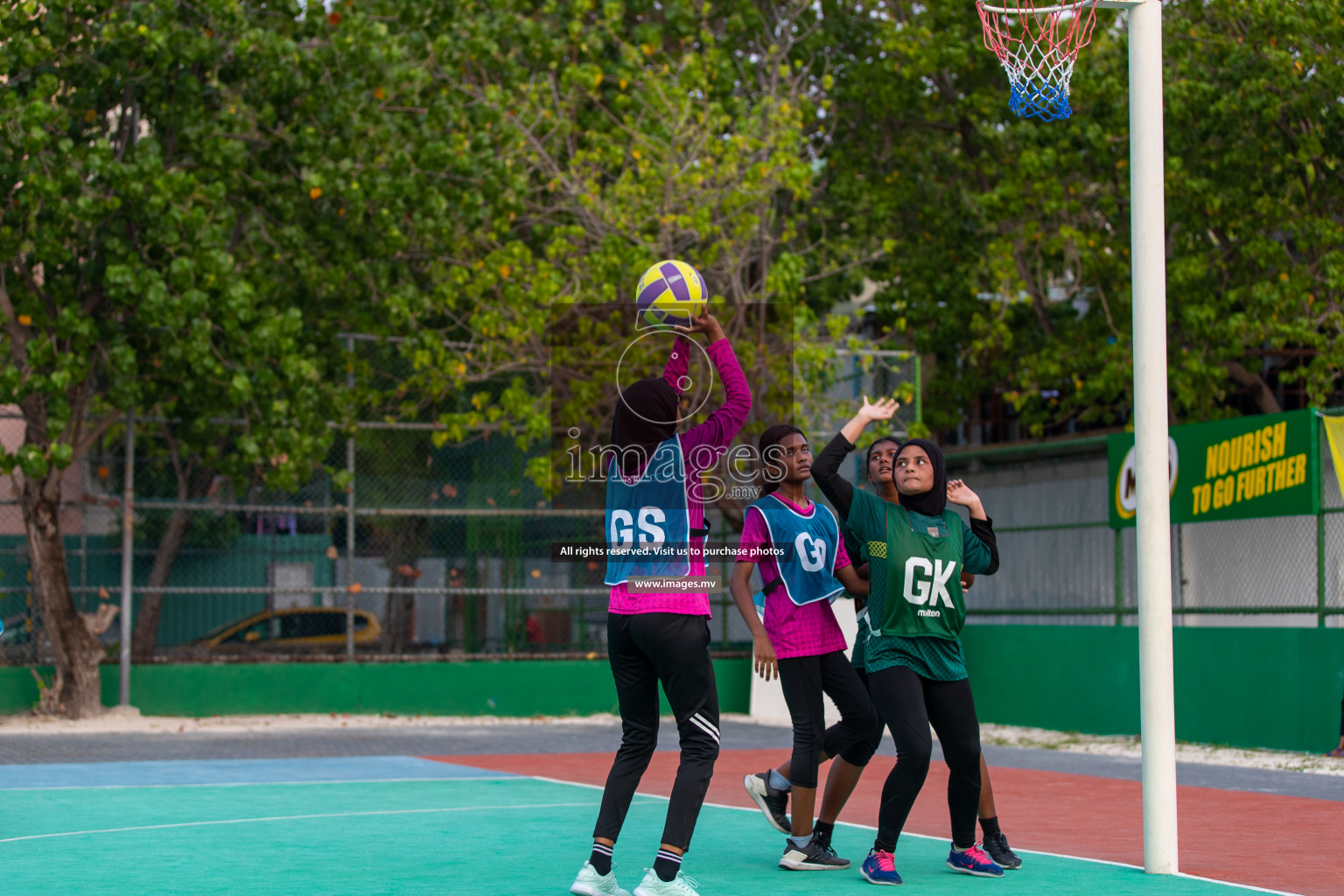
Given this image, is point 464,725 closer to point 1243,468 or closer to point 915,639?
point 1243,468

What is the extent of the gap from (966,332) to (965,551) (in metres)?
15.6

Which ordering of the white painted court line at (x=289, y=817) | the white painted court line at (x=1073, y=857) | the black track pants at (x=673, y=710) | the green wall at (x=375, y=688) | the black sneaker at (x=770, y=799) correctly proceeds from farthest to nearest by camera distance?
the green wall at (x=375, y=688) < the white painted court line at (x=289, y=817) < the black sneaker at (x=770, y=799) < the white painted court line at (x=1073, y=857) < the black track pants at (x=673, y=710)

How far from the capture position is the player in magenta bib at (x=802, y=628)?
23.3 ft

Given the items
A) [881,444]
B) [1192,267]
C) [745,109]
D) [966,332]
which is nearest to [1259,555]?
[1192,267]

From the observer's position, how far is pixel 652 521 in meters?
6.38

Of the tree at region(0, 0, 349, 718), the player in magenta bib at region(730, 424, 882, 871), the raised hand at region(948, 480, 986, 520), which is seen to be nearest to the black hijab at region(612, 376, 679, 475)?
the player in magenta bib at region(730, 424, 882, 871)

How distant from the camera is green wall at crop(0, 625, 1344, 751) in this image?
13148 millimetres

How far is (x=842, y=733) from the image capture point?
7211 mm

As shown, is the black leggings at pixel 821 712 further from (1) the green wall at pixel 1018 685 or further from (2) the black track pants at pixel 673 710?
(1) the green wall at pixel 1018 685

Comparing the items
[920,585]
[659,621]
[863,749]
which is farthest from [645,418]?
[863,749]

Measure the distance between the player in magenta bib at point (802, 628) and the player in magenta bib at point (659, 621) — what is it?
838mm

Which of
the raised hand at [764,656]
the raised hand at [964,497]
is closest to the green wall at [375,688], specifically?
the raised hand at [764,656]

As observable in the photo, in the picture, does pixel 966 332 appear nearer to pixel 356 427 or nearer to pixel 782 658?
pixel 356 427

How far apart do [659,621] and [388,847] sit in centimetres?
250
